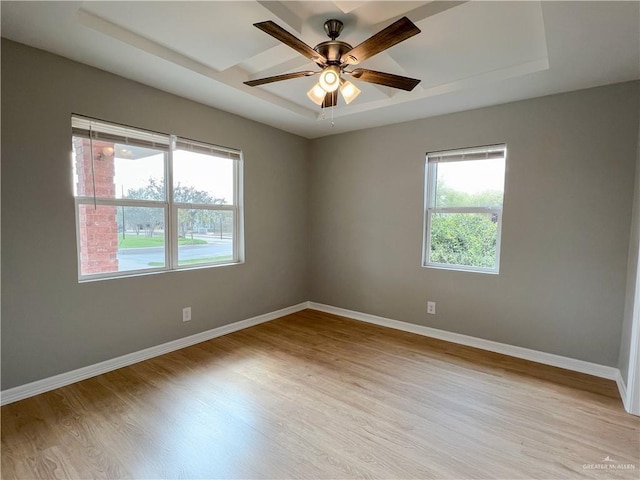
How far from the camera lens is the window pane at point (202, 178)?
3.07 metres

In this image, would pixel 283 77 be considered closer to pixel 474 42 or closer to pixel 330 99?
pixel 330 99

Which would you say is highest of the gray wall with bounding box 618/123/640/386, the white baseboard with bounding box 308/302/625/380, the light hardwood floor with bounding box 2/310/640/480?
the gray wall with bounding box 618/123/640/386

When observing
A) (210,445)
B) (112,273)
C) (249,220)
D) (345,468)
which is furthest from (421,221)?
→ (112,273)

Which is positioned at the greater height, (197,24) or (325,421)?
(197,24)

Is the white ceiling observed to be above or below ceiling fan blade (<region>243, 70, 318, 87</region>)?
above

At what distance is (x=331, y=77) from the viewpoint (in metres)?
1.94

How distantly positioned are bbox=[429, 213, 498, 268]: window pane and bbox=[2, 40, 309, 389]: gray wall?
2.37 m

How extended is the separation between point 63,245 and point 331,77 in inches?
89.8

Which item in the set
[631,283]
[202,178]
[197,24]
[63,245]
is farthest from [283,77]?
[631,283]

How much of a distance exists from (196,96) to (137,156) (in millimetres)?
783

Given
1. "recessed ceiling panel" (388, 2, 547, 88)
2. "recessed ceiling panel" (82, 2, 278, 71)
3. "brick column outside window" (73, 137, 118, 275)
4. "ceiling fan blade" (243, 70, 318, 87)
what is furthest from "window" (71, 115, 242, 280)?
"recessed ceiling panel" (388, 2, 547, 88)

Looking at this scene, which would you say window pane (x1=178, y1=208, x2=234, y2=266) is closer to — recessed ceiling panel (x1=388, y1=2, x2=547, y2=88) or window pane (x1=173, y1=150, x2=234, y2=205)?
window pane (x1=173, y1=150, x2=234, y2=205)

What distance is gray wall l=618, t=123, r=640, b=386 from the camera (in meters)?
2.24

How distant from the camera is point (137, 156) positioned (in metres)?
2.76
